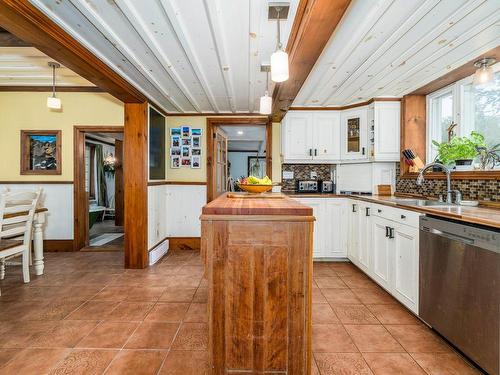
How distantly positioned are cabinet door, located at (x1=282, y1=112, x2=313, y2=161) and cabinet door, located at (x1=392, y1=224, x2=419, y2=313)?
1.86 meters

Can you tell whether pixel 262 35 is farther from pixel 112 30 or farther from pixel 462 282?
pixel 462 282

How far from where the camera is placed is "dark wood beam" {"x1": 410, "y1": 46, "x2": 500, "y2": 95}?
2267mm

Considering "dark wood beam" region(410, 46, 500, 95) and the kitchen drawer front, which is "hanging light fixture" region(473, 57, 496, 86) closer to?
"dark wood beam" region(410, 46, 500, 95)

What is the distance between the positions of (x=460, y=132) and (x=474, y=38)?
1047 millimetres

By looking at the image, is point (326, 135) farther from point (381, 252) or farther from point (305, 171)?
A: point (381, 252)

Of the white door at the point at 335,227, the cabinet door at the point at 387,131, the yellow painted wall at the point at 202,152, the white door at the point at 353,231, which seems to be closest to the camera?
the white door at the point at 353,231

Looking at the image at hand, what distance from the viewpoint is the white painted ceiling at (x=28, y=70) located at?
2.89m

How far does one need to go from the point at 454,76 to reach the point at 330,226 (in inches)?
82.7

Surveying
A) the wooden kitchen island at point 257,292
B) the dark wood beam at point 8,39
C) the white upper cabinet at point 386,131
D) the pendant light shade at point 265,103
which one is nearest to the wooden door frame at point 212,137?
the white upper cabinet at point 386,131

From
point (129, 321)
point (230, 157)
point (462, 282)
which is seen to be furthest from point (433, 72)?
point (230, 157)

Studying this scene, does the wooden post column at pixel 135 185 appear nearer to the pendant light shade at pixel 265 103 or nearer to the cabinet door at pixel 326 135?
the pendant light shade at pixel 265 103

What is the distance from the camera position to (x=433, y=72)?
2.71 meters

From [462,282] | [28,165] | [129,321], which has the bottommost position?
[129,321]

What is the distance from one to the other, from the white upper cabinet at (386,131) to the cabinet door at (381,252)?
1062 millimetres
